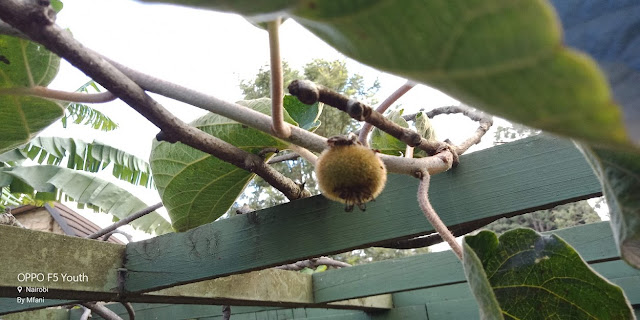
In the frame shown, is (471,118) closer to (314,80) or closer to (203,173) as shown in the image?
(203,173)

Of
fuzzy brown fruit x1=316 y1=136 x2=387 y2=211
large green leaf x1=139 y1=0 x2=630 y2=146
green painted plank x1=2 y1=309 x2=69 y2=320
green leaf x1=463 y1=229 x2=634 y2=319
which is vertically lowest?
green leaf x1=463 y1=229 x2=634 y2=319

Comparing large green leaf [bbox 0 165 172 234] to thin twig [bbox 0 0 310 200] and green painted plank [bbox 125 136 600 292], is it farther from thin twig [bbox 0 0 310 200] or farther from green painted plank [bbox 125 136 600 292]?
thin twig [bbox 0 0 310 200]

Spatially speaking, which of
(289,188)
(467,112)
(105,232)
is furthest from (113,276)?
(467,112)

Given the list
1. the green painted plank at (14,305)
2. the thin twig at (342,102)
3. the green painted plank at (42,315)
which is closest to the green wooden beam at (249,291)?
the green painted plank at (14,305)

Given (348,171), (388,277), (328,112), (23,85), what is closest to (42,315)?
(388,277)


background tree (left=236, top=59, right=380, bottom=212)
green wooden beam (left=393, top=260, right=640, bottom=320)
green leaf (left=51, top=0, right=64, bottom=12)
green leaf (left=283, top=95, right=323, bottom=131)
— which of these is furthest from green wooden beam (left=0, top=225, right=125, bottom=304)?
background tree (left=236, top=59, right=380, bottom=212)

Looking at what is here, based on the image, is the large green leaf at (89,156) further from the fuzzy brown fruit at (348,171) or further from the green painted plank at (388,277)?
the fuzzy brown fruit at (348,171)

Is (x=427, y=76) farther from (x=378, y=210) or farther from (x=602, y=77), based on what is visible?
(x=378, y=210)
